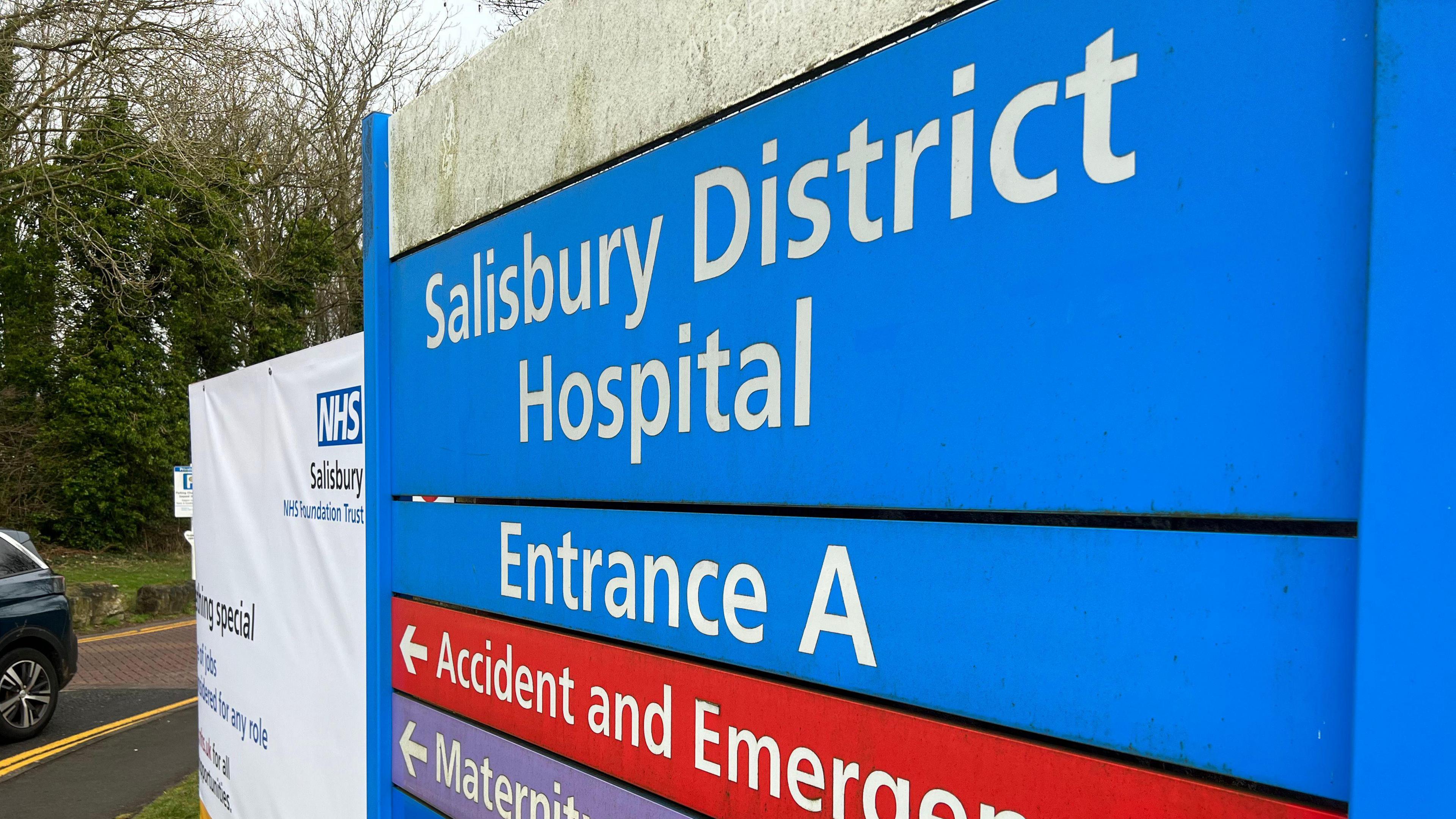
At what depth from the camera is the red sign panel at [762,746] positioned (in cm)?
128

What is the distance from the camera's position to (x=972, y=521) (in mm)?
1419

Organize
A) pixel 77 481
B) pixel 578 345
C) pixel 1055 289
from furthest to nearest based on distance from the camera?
1. pixel 77 481
2. pixel 578 345
3. pixel 1055 289

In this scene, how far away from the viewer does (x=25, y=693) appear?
27.7 ft

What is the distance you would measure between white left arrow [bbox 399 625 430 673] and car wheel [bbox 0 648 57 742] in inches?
282

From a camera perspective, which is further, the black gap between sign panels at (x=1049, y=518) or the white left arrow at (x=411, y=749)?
the white left arrow at (x=411, y=749)

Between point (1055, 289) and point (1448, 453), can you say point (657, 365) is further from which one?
point (1448, 453)

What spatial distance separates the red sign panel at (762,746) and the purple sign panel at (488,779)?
37 mm

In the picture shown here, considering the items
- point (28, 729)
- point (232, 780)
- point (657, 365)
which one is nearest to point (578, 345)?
point (657, 365)

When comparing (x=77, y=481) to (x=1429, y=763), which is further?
(x=77, y=481)

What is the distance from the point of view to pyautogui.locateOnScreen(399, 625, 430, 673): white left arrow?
2.88 m

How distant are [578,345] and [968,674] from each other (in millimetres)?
1128

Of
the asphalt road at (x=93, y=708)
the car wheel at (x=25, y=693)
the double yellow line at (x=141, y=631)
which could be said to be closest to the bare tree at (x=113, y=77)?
the double yellow line at (x=141, y=631)

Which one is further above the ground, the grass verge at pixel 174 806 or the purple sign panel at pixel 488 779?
the purple sign panel at pixel 488 779

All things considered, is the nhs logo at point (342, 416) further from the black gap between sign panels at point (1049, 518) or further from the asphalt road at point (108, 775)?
the asphalt road at point (108, 775)
